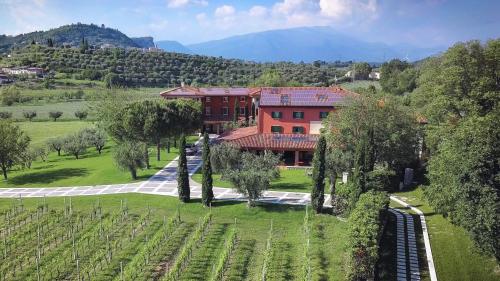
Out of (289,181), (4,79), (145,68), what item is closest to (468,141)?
(289,181)

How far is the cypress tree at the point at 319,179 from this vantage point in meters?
36.9

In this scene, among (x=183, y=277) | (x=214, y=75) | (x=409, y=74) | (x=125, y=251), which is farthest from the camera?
(x=214, y=75)

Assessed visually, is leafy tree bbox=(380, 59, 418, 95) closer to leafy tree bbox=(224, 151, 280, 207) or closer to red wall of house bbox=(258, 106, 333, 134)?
red wall of house bbox=(258, 106, 333, 134)

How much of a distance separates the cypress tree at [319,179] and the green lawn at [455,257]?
8895 mm

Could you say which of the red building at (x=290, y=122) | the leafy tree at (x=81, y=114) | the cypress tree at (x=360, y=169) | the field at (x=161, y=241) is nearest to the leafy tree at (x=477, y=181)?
the cypress tree at (x=360, y=169)

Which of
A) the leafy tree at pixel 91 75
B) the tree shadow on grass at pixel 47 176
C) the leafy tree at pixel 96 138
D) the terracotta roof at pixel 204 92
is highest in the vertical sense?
the leafy tree at pixel 91 75

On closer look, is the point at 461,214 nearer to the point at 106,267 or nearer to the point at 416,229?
the point at 416,229

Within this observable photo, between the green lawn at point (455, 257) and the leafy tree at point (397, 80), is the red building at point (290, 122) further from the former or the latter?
the leafy tree at point (397, 80)

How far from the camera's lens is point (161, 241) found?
1227 inches

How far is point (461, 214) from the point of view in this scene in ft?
85.6

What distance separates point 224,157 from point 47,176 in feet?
77.8

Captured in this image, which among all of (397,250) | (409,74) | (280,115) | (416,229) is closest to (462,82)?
(416,229)

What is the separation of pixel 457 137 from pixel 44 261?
93.6 feet

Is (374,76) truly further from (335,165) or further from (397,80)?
(335,165)
